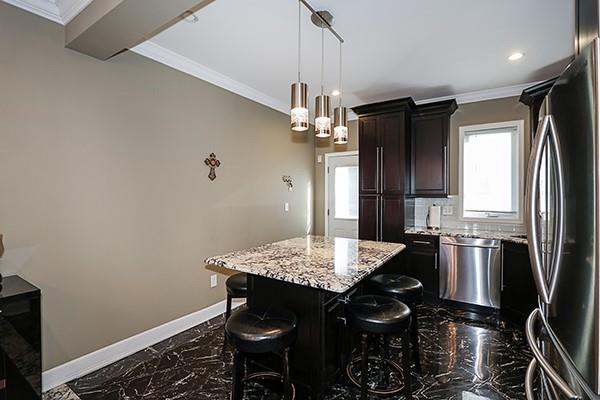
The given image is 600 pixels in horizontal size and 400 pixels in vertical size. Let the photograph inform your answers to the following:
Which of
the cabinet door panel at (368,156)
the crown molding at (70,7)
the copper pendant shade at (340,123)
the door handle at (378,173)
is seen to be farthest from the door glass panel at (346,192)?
the crown molding at (70,7)

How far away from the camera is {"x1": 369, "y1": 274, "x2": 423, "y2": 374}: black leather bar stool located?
89.5 inches

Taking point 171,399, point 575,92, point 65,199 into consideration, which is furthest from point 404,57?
point 171,399

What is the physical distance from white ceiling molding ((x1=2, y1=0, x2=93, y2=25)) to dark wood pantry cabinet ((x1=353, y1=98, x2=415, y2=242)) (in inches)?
126

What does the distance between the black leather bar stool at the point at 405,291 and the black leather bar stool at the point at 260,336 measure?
851 mm

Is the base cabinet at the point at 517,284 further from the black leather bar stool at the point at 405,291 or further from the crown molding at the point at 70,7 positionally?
the crown molding at the point at 70,7

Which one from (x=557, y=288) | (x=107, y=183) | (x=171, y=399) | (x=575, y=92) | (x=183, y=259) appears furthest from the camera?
(x=183, y=259)

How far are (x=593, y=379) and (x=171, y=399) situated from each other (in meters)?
2.30

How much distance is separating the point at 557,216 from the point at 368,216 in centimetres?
316

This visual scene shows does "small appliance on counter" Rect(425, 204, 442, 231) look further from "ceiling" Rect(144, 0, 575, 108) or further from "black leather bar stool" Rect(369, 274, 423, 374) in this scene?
"black leather bar stool" Rect(369, 274, 423, 374)

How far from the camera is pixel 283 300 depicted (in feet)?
6.86

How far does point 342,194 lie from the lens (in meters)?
5.27

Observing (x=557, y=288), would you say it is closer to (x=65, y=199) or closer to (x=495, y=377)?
(x=495, y=377)

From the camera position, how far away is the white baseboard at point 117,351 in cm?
219

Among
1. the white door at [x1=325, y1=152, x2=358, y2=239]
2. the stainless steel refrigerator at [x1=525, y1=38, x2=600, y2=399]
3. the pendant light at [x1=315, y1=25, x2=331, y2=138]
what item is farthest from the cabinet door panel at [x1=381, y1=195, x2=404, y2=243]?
the stainless steel refrigerator at [x1=525, y1=38, x2=600, y2=399]
